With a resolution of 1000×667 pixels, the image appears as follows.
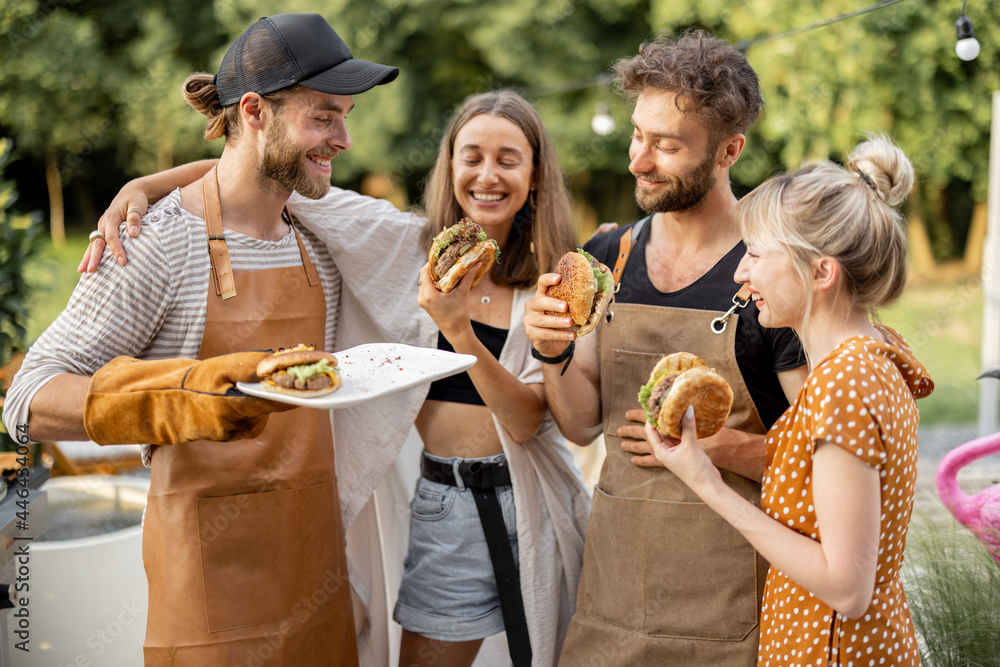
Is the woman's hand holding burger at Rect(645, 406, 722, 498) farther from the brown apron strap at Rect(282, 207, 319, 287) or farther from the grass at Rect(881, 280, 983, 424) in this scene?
the grass at Rect(881, 280, 983, 424)

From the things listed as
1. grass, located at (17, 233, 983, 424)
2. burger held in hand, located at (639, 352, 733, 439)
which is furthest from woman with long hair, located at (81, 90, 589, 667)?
grass, located at (17, 233, 983, 424)

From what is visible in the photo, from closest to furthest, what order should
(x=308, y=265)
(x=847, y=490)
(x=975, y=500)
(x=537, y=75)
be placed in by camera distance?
(x=847, y=490)
(x=308, y=265)
(x=975, y=500)
(x=537, y=75)

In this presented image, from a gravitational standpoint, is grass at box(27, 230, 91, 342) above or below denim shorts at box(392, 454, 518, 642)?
below

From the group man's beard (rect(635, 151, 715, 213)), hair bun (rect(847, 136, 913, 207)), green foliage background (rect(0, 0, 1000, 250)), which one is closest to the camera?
hair bun (rect(847, 136, 913, 207))

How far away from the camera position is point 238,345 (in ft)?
7.91

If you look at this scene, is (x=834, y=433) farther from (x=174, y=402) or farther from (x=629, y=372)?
(x=174, y=402)

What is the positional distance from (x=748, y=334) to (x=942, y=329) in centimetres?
1365

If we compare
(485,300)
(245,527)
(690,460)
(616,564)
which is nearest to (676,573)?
(616,564)

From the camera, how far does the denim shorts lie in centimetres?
285

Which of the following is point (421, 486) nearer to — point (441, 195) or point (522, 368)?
point (522, 368)

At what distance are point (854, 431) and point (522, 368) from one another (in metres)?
1.42

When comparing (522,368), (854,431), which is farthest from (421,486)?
(854,431)

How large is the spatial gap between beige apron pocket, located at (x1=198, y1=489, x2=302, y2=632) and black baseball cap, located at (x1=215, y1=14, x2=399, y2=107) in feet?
4.33

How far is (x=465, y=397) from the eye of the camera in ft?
9.73
